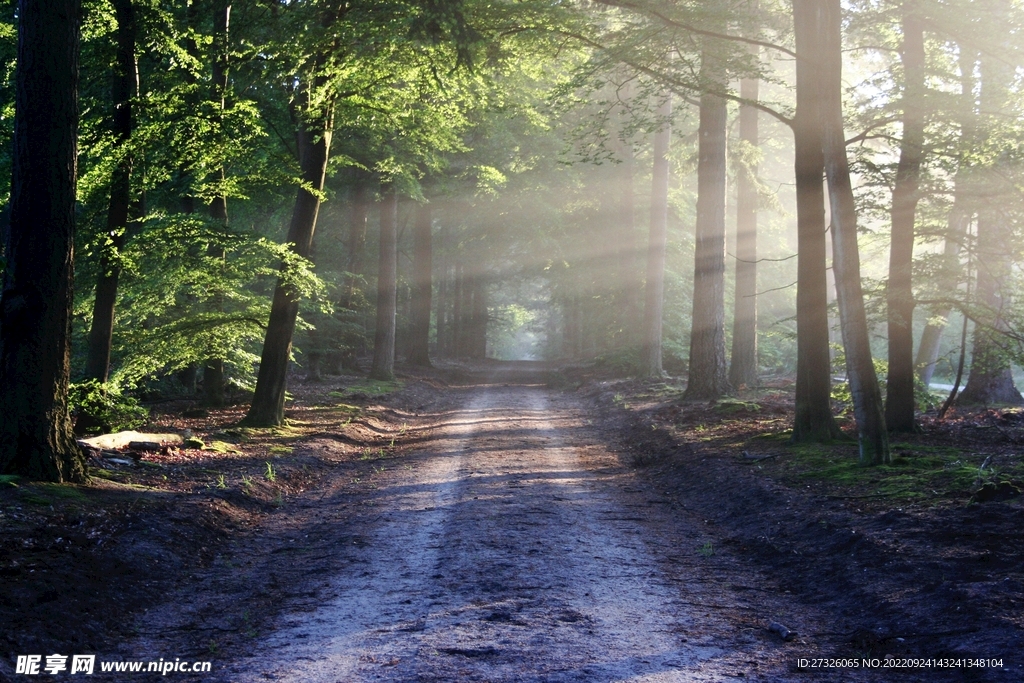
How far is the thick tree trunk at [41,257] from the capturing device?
7.80 metres

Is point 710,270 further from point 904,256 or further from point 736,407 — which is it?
point 904,256

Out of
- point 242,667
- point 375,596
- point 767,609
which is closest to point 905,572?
point 767,609

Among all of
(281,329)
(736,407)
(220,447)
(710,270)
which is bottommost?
(220,447)

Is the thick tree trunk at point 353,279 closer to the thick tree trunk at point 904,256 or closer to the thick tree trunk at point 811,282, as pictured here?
the thick tree trunk at point 811,282

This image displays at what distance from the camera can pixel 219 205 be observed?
16.9 metres

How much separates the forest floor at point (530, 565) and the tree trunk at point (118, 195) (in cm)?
250

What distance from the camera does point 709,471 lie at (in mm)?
11406

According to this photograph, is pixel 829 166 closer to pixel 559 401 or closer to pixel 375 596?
pixel 375 596

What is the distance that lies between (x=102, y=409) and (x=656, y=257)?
18936mm

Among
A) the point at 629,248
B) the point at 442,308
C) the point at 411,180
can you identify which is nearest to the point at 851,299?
the point at 411,180

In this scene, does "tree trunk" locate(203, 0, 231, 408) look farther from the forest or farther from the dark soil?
the dark soil

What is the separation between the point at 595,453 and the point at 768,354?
22.1 meters

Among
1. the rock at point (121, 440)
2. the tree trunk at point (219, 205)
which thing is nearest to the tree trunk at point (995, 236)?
the tree trunk at point (219, 205)

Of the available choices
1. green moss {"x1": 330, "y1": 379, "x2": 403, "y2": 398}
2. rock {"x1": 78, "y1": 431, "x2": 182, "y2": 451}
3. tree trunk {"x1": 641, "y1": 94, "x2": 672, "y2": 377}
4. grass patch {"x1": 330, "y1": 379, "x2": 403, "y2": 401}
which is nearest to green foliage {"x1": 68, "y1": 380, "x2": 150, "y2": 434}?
rock {"x1": 78, "y1": 431, "x2": 182, "y2": 451}
